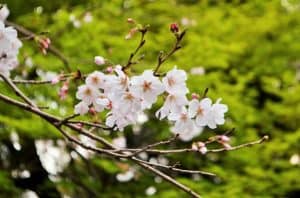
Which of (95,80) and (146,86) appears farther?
(95,80)

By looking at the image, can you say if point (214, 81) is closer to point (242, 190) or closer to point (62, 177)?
point (242, 190)

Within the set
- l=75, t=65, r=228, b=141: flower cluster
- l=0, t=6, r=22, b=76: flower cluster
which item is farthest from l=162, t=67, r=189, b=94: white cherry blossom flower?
l=0, t=6, r=22, b=76: flower cluster

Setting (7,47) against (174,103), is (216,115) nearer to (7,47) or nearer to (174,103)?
(174,103)

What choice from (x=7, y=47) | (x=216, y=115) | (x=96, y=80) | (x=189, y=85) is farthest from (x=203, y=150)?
(x=189, y=85)

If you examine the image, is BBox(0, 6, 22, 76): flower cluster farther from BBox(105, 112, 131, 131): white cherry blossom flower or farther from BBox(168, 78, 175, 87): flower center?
BBox(168, 78, 175, 87): flower center

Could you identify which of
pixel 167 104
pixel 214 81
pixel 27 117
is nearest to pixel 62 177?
pixel 27 117

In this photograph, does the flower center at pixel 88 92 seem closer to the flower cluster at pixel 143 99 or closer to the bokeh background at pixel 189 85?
the flower cluster at pixel 143 99
